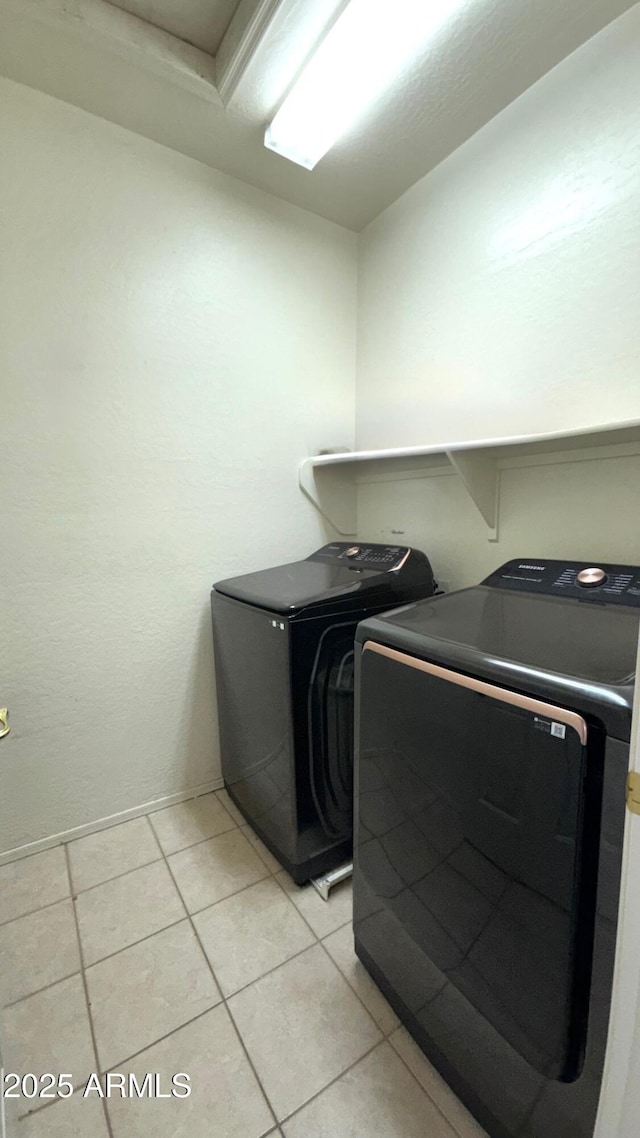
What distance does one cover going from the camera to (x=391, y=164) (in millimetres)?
1706

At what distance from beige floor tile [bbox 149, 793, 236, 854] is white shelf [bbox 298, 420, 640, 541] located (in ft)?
4.58

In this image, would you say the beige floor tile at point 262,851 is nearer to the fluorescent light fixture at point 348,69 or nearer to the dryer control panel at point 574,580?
the dryer control panel at point 574,580

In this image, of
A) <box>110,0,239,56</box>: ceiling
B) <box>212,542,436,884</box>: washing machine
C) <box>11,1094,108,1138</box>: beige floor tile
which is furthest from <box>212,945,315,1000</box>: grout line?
<box>110,0,239,56</box>: ceiling

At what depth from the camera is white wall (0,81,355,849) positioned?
58.0 inches

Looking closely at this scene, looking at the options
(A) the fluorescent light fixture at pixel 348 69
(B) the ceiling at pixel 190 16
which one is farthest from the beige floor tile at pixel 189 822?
(B) the ceiling at pixel 190 16

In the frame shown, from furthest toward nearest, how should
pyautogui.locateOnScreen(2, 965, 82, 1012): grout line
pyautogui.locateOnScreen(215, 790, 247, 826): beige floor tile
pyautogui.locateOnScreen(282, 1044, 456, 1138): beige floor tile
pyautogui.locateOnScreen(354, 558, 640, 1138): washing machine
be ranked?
pyautogui.locateOnScreen(215, 790, 247, 826): beige floor tile → pyautogui.locateOnScreen(2, 965, 82, 1012): grout line → pyautogui.locateOnScreen(282, 1044, 456, 1138): beige floor tile → pyautogui.locateOnScreen(354, 558, 640, 1138): washing machine

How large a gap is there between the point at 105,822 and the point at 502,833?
165cm

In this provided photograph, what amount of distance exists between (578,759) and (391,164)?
2136 millimetres

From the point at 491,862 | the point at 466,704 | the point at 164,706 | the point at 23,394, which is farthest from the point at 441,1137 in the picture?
Answer: the point at 23,394

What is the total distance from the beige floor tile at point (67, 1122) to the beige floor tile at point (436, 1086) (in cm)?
66

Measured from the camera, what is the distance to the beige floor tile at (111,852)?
1552 mm

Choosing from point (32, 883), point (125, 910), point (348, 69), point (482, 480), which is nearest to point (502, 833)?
point (482, 480)

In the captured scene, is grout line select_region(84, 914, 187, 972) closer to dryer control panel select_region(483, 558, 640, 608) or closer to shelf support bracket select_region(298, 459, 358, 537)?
dryer control panel select_region(483, 558, 640, 608)

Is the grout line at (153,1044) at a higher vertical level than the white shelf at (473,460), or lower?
lower
